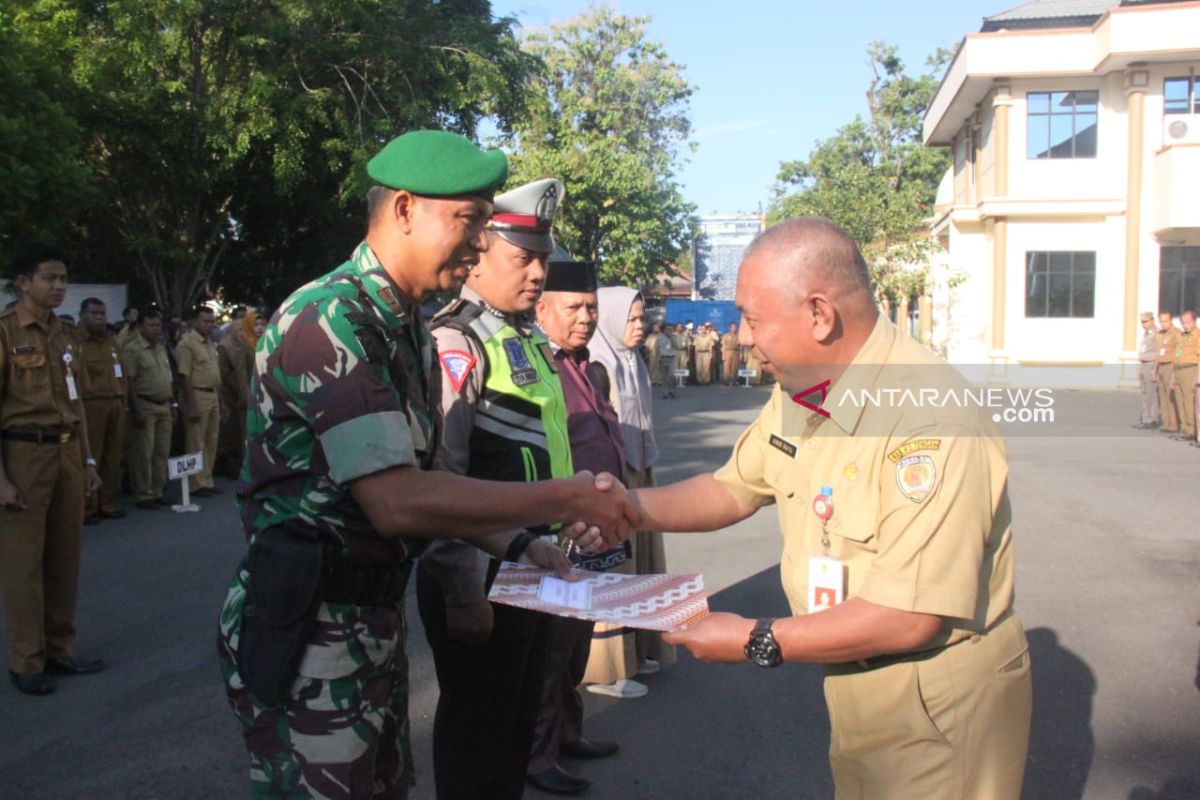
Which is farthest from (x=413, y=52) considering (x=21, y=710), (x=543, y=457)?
(x=543, y=457)

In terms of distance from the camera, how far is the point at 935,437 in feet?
6.32

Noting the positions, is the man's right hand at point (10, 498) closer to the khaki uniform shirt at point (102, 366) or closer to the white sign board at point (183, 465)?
the white sign board at point (183, 465)

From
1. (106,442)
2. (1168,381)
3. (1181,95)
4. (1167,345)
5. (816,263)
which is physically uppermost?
(1181,95)

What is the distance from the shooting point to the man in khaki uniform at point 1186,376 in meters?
15.6

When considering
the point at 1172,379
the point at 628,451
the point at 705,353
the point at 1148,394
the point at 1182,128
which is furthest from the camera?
the point at 705,353

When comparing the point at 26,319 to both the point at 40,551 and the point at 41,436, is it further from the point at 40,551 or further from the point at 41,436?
the point at 40,551

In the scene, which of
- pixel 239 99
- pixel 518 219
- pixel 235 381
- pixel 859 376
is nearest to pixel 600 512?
pixel 859 376

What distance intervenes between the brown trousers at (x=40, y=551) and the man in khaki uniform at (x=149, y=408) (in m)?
5.27

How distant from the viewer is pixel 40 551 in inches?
199

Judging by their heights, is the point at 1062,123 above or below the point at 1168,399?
above

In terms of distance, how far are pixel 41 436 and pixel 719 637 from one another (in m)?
4.27

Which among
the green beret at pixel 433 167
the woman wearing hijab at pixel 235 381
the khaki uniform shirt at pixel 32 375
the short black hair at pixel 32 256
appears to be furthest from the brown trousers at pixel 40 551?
the woman wearing hijab at pixel 235 381

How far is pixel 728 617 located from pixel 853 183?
1205 inches

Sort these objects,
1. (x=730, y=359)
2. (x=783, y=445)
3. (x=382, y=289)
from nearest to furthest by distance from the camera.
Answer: (x=382, y=289) → (x=783, y=445) → (x=730, y=359)
